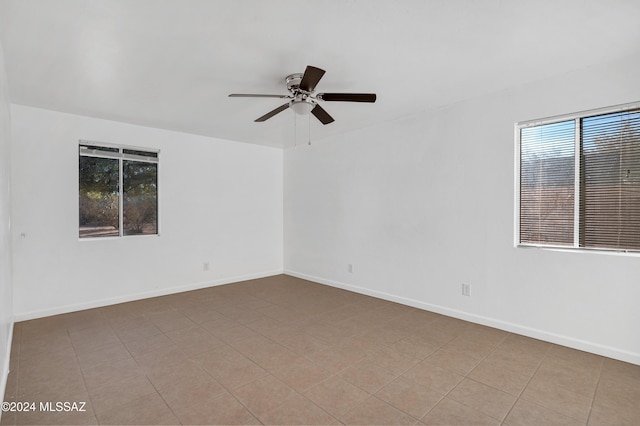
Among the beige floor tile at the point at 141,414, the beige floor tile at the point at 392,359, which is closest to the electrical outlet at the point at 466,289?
the beige floor tile at the point at 392,359

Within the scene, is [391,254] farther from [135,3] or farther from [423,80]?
[135,3]

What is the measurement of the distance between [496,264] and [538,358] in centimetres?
98

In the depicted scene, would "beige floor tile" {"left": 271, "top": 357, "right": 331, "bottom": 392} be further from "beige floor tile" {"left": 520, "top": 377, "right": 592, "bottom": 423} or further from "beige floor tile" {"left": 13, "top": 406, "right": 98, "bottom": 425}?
"beige floor tile" {"left": 520, "top": 377, "right": 592, "bottom": 423}

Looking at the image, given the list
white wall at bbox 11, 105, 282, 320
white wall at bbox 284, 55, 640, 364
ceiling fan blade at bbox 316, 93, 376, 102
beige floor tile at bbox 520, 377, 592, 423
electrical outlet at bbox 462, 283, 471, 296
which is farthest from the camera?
white wall at bbox 11, 105, 282, 320

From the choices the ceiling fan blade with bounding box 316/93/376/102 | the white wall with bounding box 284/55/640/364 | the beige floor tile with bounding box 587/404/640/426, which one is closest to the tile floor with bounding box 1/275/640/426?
the beige floor tile with bounding box 587/404/640/426

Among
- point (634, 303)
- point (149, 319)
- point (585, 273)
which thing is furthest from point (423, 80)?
point (149, 319)

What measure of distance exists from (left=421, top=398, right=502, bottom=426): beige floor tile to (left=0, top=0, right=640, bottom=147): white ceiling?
2.54 metres

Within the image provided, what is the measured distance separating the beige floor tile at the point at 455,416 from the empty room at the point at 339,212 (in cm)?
4

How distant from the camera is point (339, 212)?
526 cm

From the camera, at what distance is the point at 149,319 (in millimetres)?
3760

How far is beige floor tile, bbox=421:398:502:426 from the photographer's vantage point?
1932mm

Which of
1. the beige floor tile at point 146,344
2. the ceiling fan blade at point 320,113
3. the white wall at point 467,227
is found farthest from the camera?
the ceiling fan blade at point 320,113

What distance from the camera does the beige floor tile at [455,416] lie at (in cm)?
193

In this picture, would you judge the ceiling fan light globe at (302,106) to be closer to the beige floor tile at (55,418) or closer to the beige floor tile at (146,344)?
the beige floor tile at (146,344)
